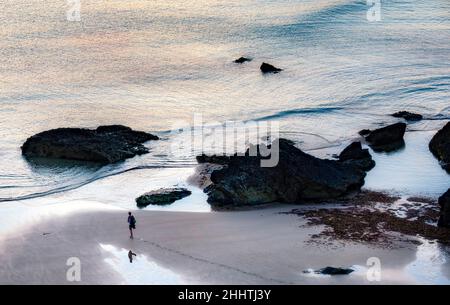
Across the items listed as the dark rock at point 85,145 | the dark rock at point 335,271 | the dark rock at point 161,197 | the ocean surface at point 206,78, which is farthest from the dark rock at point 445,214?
the dark rock at point 85,145

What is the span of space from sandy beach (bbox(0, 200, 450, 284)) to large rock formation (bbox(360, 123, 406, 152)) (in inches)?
500

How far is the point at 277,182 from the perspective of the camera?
3416cm

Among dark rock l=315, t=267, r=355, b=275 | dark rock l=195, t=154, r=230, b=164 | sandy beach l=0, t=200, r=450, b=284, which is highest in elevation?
dark rock l=195, t=154, r=230, b=164

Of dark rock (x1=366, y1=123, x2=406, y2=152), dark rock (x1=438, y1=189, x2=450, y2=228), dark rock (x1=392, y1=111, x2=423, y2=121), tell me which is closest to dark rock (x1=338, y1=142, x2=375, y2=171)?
dark rock (x1=366, y1=123, x2=406, y2=152)

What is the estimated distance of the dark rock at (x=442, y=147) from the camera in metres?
39.6

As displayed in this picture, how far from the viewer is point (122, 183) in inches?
1521

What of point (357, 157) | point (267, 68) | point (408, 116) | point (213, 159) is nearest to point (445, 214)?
point (357, 157)

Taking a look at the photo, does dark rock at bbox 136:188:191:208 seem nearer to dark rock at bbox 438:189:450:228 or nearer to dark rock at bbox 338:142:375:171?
dark rock at bbox 338:142:375:171

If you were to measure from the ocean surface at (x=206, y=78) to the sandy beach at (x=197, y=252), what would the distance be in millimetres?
3410

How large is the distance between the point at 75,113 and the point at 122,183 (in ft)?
53.4

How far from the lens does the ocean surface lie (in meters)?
40.6

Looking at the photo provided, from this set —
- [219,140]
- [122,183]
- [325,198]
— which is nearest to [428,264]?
[325,198]

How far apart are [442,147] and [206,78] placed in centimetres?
2760
